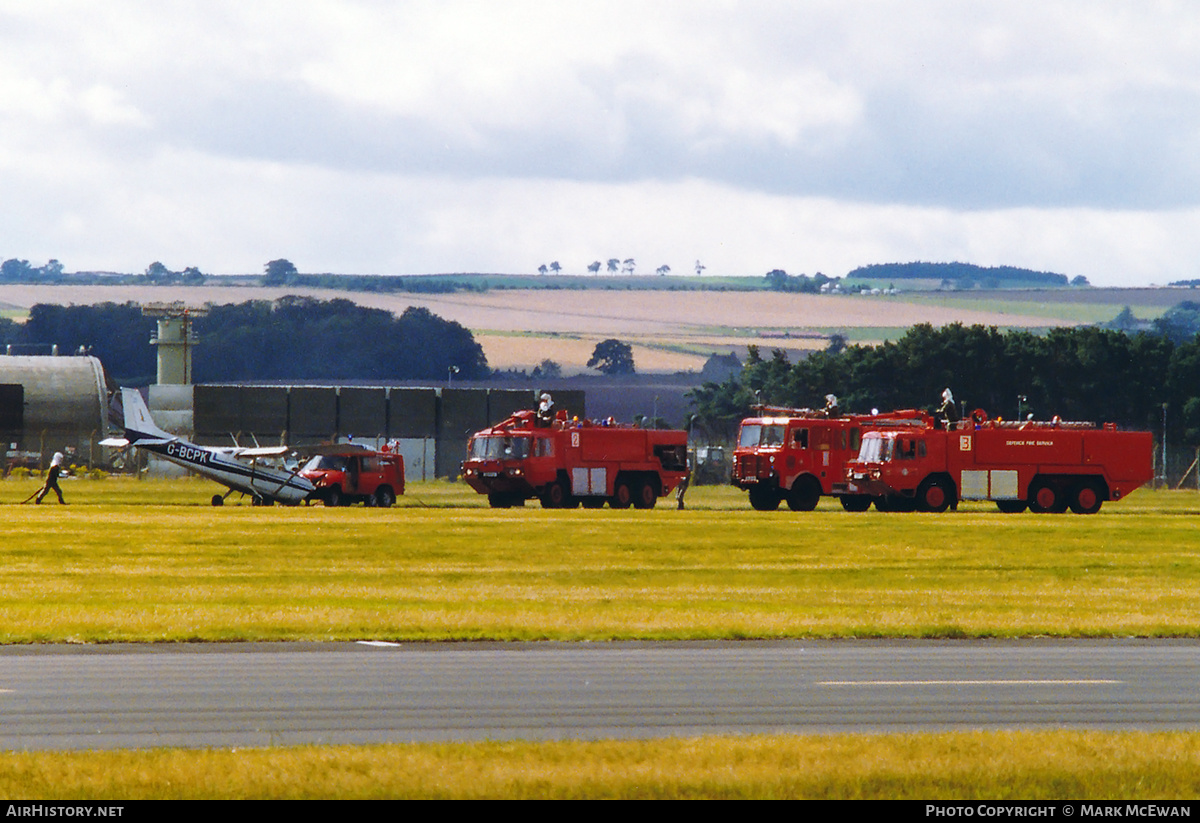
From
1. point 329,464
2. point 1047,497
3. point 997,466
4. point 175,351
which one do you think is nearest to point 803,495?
point 997,466

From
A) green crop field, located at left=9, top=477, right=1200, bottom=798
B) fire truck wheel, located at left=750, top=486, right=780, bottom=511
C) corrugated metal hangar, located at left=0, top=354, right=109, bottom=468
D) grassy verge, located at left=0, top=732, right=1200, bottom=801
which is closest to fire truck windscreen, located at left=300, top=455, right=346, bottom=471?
green crop field, located at left=9, top=477, right=1200, bottom=798

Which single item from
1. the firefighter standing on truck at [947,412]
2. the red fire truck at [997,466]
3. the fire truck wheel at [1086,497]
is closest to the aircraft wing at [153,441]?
the red fire truck at [997,466]

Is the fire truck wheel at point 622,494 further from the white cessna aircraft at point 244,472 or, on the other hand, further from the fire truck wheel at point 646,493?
the white cessna aircraft at point 244,472

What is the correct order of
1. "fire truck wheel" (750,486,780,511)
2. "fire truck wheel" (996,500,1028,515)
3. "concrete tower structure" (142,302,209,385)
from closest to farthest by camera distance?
"fire truck wheel" (750,486,780,511) < "fire truck wheel" (996,500,1028,515) < "concrete tower structure" (142,302,209,385)

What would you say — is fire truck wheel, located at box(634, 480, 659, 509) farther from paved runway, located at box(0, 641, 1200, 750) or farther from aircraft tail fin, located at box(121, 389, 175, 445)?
paved runway, located at box(0, 641, 1200, 750)

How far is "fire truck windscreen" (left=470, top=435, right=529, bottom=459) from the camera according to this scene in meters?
64.4

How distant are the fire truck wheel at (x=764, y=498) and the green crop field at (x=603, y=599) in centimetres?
166

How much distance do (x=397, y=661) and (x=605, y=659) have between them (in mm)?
2352

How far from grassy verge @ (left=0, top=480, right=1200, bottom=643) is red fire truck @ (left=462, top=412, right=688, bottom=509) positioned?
5.89 metres

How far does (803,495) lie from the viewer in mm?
63094

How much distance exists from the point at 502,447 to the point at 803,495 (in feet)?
34.7

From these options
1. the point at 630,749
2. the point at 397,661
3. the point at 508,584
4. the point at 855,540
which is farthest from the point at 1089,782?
the point at 855,540

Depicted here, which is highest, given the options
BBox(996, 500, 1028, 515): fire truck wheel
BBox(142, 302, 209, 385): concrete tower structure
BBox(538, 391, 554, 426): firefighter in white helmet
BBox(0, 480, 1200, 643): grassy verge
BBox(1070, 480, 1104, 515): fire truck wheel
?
BBox(142, 302, 209, 385): concrete tower structure

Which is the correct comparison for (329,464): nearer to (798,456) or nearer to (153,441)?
(153,441)
